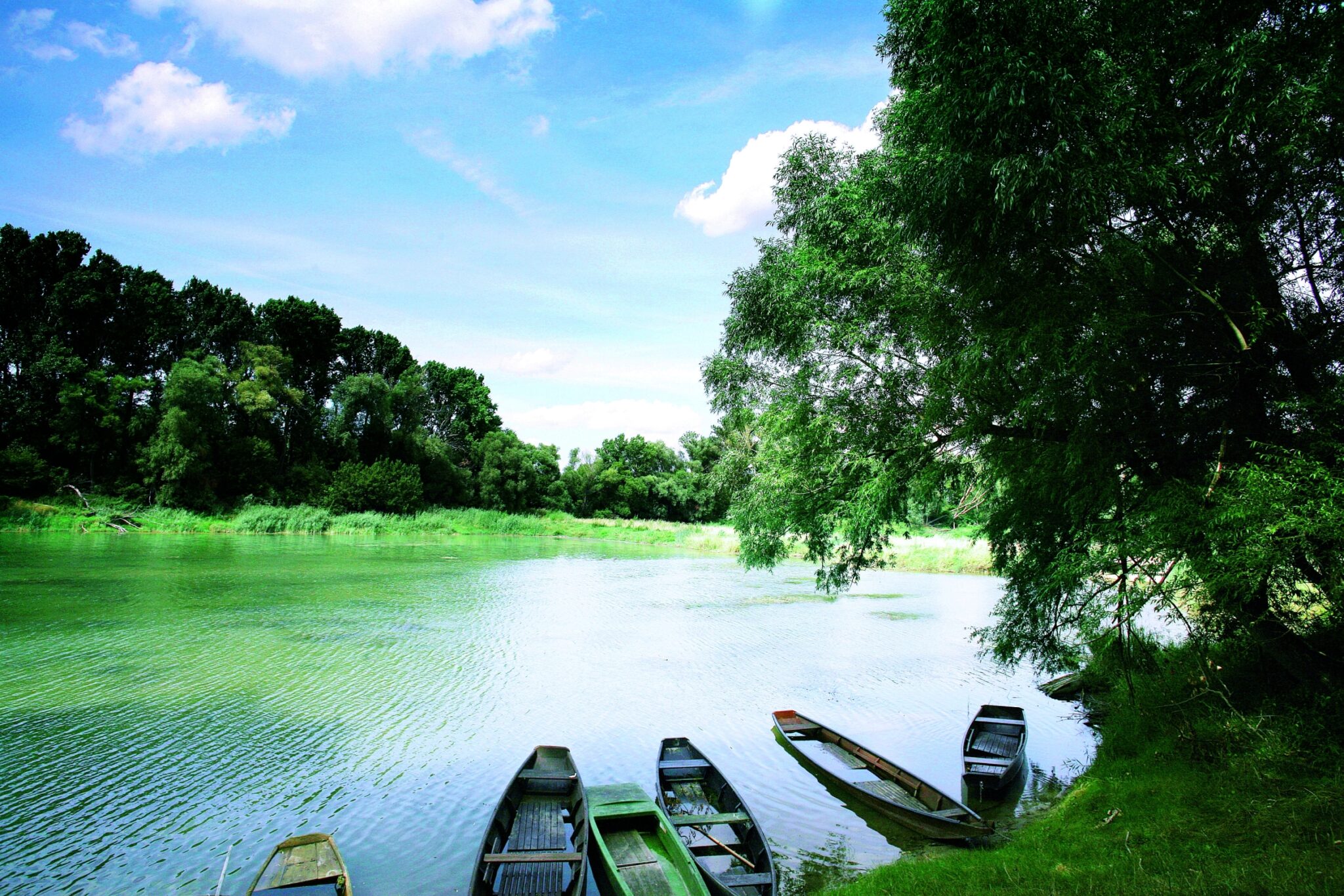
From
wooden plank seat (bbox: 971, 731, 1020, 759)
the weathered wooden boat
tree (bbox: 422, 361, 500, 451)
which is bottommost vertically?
the weathered wooden boat

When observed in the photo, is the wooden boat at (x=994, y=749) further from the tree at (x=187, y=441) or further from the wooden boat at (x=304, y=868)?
the tree at (x=187, y=441)

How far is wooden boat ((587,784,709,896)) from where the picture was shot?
18.2ft

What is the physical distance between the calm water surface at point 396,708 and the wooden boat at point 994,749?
35 centimetres

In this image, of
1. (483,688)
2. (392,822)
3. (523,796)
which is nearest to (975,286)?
(523,796)

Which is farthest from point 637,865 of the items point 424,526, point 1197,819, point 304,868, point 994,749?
point 424,526

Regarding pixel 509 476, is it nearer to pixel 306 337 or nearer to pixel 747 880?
pixel 306 337

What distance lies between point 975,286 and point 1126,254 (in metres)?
1.61

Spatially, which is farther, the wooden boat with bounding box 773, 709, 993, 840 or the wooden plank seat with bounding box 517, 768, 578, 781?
the wooden plank seat with bounding box 517, 768, 578, 781

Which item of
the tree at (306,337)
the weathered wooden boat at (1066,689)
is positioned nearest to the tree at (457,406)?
the tree at (306,337)

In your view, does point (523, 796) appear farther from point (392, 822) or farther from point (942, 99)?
point (942, 99)

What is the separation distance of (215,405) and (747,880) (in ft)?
171

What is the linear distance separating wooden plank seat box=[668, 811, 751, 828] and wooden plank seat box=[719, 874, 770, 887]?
78 cm

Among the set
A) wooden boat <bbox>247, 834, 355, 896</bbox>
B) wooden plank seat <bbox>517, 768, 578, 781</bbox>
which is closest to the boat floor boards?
wooden plank seat <bbox>517, 768, 578, 781</bbox>

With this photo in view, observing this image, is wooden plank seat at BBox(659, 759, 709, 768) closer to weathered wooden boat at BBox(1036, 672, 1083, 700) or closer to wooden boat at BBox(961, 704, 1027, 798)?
wooden boat at BBox(961, 704, 1027, 798)
